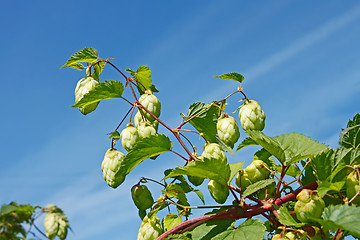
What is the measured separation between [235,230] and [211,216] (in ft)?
0.50

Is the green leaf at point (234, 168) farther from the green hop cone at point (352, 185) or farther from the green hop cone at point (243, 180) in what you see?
the green hop cone at point (352, 185)

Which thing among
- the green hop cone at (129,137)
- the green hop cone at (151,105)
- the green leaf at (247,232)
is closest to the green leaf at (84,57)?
the green hop cone at (151,105)

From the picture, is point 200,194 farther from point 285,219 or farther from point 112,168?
point 285,219

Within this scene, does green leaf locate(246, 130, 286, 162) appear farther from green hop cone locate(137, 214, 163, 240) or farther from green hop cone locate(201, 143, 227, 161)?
green hop cone locate(137, 214, 163, 240)

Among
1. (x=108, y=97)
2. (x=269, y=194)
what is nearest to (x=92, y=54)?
(x=108, y=97)

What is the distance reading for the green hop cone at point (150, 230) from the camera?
1981 millimetres

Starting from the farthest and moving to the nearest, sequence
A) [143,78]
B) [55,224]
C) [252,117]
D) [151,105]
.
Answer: [55,224] < [143,78] < [151,105] < [252,117]

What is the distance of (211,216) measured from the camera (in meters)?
1.76

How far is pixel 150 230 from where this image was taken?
1983 mm

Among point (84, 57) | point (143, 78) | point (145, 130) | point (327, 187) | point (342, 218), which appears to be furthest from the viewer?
point (143, 78)

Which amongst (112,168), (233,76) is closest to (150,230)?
(112,168)

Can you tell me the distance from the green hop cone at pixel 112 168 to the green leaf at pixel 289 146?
0.70 metres

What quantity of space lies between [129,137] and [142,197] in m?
0.31

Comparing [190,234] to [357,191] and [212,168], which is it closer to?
[212,168]
